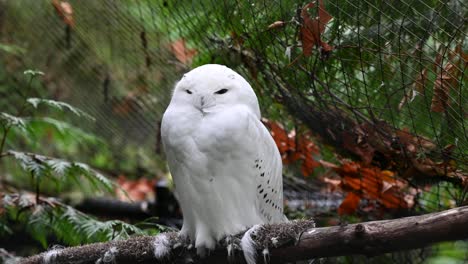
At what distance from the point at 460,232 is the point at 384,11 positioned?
660 mm

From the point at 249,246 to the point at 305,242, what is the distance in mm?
176

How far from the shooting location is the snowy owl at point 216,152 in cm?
177

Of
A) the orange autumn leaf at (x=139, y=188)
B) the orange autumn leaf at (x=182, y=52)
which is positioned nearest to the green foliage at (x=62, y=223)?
the orange autumn leaf at (x=182, y=52)

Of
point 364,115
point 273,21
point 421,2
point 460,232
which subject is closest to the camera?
point 460,232

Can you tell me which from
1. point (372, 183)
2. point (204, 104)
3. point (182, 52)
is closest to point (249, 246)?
point (204, 104)

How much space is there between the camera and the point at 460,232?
1.38 meters

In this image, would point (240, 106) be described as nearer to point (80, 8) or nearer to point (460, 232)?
point (460, 232)

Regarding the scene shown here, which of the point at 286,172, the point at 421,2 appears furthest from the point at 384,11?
the point at 286,172

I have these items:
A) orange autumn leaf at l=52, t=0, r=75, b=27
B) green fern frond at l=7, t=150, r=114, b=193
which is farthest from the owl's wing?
orange autumn leaf at l=52, t=0, r=75, b=27

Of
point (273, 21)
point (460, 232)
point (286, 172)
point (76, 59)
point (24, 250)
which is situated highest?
point (76, 59)

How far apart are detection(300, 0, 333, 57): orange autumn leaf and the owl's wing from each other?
265mm

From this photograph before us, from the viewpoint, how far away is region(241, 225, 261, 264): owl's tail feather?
1701mm

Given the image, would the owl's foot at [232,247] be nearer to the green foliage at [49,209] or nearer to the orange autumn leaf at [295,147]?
the green foliage at [49,209]

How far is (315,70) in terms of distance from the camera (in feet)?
6.82
